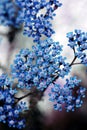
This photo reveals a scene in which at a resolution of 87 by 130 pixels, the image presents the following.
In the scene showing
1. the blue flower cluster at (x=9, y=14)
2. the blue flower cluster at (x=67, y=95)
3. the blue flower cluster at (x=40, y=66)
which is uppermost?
the blue flower cluster at (x=9, y=14)

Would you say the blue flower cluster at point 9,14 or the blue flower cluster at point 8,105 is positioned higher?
the blue flower cluster at point 9,14

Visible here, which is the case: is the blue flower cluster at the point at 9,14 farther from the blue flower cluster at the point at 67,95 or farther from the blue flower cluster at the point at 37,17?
the blue flower cluster at the point at 67,95

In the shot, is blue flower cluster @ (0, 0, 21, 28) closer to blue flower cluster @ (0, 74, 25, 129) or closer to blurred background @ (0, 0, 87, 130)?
blurred background @ (0, 0, 87, 130)

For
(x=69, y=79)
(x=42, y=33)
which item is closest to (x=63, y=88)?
(x=69, y=79)

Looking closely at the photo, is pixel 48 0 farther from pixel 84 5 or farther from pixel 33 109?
pixel 33 109

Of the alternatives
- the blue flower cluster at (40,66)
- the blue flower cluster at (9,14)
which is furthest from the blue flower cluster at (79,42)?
the blue flower cluster at (9,14)

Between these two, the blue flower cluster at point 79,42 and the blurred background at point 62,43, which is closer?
the blue flower cluster at point 79,42

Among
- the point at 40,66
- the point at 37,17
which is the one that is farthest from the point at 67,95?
the point at 37,17

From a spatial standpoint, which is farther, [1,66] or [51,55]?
[1,66]
